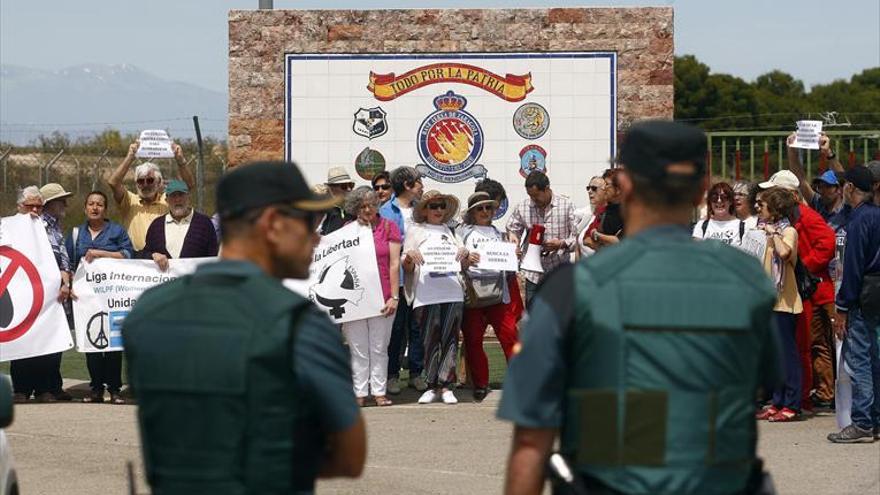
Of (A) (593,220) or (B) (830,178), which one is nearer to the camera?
(A) (593,220)

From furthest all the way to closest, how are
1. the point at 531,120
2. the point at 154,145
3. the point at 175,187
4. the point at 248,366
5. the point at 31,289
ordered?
1. the point at 531,120
2. the point at 154,145
3. the point at 31,289
4. the point at 175,187
5. the point at 248,366

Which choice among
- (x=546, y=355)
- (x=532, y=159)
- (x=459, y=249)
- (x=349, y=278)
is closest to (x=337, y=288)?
(x=349, y=278)

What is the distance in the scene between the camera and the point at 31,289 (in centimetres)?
1391

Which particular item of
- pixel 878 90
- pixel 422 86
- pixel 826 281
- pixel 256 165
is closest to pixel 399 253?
pixel 826 281

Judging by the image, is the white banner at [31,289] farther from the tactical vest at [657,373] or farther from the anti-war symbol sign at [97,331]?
the tactical vest at [657,373]

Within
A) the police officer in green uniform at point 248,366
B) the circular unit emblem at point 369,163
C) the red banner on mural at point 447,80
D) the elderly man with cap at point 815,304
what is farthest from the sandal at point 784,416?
the police officer in green uniform at point 248,366

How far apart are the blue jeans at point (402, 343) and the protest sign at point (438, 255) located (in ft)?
3.17

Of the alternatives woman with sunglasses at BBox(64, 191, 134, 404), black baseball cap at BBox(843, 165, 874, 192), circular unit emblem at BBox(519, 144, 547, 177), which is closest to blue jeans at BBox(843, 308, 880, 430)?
black baseball cap at BBox(843, 165, 874, 192)

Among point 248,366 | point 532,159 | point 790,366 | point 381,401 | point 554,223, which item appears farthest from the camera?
point 532,159

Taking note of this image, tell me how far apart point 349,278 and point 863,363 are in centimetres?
449

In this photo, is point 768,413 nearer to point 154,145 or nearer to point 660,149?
point 154,145

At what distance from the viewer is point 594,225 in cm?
1316

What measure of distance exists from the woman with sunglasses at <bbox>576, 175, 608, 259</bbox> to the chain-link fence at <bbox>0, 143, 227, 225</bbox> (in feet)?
60.5

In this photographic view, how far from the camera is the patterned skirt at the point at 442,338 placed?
539 inches
